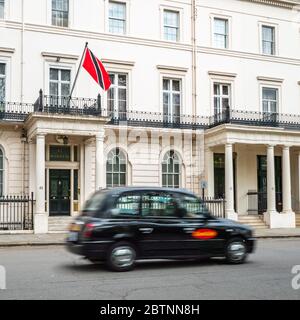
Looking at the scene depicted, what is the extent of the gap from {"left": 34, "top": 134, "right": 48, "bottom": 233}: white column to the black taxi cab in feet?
33.9

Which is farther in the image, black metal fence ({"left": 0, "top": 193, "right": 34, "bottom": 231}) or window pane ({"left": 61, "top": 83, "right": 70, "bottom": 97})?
window pane ({"left": 61, "top": 83, "right": 70, "bottom": 97})

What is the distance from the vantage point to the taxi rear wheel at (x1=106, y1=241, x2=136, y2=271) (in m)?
10.2

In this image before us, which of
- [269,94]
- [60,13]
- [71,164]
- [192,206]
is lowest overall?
[192,206]

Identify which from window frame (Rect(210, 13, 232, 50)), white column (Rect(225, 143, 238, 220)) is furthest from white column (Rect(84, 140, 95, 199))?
window frame (Rect(210, 13, 232, 50))

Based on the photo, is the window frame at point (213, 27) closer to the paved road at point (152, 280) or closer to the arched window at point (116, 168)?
the arched window at point (116, 168)

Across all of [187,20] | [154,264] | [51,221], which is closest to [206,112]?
[187,20]

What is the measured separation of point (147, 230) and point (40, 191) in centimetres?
1144

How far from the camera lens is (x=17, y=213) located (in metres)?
22.1

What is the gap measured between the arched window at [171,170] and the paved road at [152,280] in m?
13.7

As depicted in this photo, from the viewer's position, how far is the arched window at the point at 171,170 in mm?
26281

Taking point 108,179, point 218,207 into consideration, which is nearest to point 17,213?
point 108,179

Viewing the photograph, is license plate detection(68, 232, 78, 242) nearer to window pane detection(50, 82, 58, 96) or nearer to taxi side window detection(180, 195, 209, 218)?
taxi side window detection(180, 195, 209, 218)

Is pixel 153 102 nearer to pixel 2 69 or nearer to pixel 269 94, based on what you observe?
pixel 269 94
